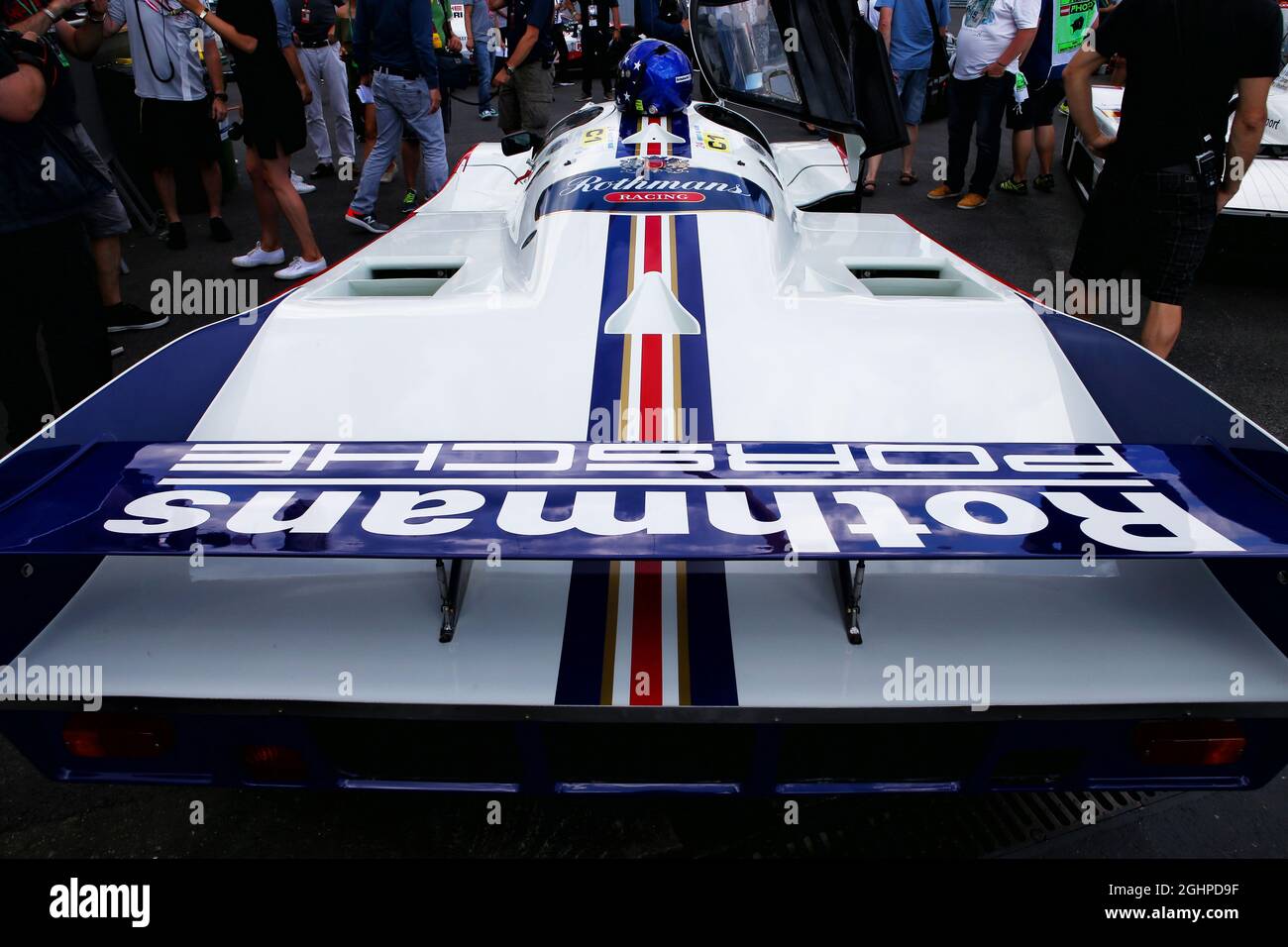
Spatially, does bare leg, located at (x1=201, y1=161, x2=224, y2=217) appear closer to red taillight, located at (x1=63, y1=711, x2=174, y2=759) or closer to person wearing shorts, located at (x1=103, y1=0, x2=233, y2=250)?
person wearing shorts, located at (x1=103, y1=0, x2=233, y2=250)

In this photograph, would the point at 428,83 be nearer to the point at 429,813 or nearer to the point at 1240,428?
the point at 429,813

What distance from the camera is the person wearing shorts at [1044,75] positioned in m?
5.82

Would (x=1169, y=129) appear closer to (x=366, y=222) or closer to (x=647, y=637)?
(x=647, y=637)

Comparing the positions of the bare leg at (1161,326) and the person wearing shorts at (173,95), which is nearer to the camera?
the bare leg at (1161,326)

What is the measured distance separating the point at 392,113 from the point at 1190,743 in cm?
548

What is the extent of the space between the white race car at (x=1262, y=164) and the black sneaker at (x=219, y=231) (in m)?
5.13

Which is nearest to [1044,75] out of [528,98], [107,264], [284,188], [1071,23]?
[1071,23]

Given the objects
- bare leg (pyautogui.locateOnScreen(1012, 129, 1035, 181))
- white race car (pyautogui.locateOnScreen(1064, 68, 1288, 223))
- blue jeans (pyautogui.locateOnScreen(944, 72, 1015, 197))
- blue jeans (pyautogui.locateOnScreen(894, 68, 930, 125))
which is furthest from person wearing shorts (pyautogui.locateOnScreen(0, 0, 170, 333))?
bare leg (pyautogui.locateOnScreen(1012, 129, 1035, 181))

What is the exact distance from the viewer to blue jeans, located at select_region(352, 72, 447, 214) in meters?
5.37

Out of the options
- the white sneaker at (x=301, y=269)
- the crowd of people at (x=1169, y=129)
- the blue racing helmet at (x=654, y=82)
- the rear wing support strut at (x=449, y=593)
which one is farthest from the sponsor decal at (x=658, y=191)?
the white sneaker at (x=301, y=269)

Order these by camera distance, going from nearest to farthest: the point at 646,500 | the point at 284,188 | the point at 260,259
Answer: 1. the point at 646,500
2. the point at 284,188
3. the point at 260,259

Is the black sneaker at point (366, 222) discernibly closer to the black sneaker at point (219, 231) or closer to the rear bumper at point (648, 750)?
the black sneaker at point (219, 231)

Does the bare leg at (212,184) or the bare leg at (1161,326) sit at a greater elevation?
the bare leg at (212,184)

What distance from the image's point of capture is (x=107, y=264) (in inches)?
166
